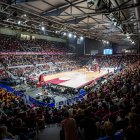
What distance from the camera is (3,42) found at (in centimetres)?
3600

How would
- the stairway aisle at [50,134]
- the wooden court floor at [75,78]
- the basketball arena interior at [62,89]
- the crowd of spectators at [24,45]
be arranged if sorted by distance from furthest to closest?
the crowd of spectators at [24,45] < the wooden court floor at [75,78] < the stairway aisle at [50,134] < the basketball arena interior at [62,89]

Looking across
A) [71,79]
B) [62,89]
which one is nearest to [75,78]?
[71,79]

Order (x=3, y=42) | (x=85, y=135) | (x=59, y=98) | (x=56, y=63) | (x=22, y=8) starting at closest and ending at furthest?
(x=85, y=135)
(x=22, y=8)
(x=59, y=98)
(x=3, y=42)
(x=56, y=63)

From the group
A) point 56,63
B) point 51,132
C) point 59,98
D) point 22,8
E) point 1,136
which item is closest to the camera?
point 1,136

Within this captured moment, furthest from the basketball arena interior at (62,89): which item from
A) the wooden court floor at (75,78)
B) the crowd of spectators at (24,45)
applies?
the wooden court floor at (75,78)

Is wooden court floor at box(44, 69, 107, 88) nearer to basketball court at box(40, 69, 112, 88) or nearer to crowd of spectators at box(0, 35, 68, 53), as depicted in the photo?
basketball court at box(40, 69, 112, 88)

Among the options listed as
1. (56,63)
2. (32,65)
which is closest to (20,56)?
(32,65)

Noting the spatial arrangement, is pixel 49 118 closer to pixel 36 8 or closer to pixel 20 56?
pixel 36 8

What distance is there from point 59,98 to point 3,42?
22307mm

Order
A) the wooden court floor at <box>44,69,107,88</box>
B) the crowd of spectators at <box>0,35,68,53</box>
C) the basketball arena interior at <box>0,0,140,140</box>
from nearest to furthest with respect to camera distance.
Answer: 1. the basketball arena interior at <box>0,0,140,140</box>
2. the wooden court floor at <box>44,69,107,88</box>
3. the crowd of spectators at <box>0,35,68,53</box>

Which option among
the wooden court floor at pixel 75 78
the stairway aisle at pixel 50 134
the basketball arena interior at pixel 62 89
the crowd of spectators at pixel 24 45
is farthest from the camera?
the crowd of spectators at pixel 24 45

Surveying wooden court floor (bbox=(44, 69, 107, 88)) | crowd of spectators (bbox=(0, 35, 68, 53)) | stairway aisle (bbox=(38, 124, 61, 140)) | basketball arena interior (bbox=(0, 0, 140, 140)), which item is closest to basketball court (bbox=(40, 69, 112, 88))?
wooden court floor (bbox=(44, 69, 107, 88))

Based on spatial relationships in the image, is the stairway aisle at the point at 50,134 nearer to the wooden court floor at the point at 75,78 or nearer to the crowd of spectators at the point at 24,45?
the wooden court floor at the point at 75,78

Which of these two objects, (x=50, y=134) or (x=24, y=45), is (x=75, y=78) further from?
(x=50, y=134)
